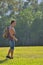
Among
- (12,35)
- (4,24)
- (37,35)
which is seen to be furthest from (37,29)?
(12,35)

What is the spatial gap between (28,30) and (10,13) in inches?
518

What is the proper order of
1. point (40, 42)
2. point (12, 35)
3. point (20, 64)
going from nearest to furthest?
point (20, 64) < point (12, 35) < point (40, 42)

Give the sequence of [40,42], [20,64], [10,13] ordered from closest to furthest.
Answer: [20,64]
[40,42]
[10,13]

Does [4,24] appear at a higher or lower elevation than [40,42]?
higher

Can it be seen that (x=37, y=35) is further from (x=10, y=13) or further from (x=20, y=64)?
(x=20, y=64)

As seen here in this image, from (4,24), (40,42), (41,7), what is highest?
(41,7)

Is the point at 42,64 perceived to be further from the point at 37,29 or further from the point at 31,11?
the point at 31,11

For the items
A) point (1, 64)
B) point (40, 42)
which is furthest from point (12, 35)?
point (40, 42)

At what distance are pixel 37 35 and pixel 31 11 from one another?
1401 centimetres

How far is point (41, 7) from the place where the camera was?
1802 inches

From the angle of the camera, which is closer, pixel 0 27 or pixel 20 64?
pixel 20 64

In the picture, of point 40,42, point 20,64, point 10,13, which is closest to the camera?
point 20,64

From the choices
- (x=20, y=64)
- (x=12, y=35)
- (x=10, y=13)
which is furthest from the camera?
(x=10, y=13)

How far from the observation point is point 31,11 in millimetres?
45125
